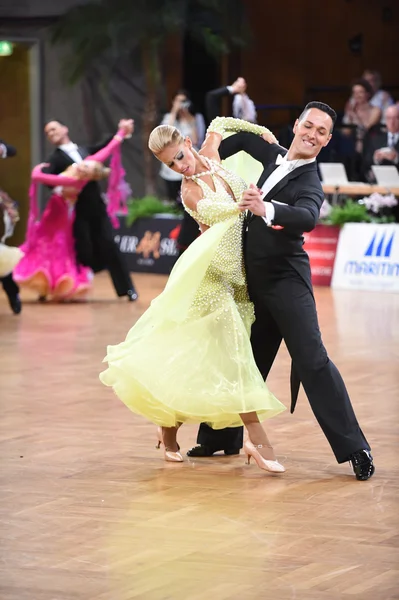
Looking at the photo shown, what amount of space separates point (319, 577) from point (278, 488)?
122 cm

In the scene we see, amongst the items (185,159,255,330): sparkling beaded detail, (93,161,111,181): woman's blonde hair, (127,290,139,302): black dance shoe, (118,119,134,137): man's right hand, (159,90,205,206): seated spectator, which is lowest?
(127,290,139,302): black dance shoe

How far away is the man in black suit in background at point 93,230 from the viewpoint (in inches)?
462

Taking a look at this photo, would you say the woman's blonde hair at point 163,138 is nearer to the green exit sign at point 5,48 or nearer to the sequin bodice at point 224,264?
the sequin bodice at point 224,264

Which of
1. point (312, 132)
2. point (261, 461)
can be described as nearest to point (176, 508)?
point (261, 461)

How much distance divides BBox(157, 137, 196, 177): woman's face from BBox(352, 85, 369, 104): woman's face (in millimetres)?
8954

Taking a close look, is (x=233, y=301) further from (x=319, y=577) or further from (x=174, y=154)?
(x=319, y=577)

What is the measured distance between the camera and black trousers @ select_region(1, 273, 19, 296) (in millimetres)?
10992

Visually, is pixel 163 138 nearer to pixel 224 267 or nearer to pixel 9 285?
pixel 224 267

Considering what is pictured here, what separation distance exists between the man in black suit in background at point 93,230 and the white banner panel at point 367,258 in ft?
8.50

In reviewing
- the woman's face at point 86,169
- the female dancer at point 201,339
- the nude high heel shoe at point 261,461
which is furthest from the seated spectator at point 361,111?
the nude high heel shoe at point 261,461

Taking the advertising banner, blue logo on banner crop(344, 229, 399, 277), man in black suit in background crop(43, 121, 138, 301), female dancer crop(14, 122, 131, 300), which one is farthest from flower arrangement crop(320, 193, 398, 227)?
female dancer crop(14, 122, 131, 300)

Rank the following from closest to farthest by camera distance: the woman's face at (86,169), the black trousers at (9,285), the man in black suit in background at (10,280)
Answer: the man in black suit in background at (10,280) → the black trousers at (9,285) → the woman's face at (86,169)

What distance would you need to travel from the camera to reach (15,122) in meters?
17.3

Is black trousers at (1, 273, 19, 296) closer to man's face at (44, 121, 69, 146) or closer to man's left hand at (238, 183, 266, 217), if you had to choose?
man's face at (44, 121, 69, 146)
